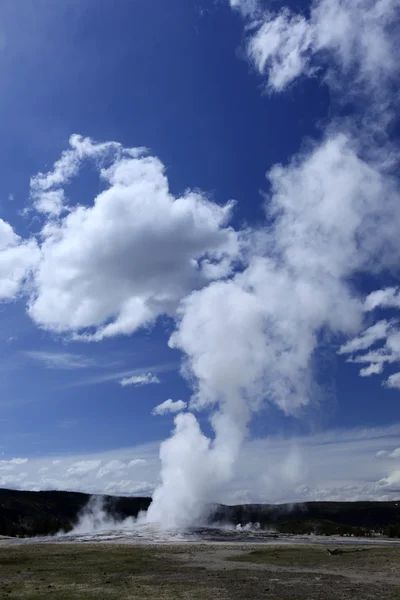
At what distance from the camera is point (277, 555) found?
184 feet

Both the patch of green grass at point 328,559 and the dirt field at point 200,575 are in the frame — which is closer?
the dirt field at point 200,575

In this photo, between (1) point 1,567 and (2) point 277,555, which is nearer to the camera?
(1) point 1,567

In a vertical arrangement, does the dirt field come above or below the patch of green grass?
above

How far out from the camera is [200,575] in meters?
39.0

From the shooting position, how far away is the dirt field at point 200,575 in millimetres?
30078

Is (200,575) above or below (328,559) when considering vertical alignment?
above

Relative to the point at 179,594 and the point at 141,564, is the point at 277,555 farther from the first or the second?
the point at 179,594

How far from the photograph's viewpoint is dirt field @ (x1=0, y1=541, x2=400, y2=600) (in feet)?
98.7

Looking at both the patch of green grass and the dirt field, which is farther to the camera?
the patch of green grass

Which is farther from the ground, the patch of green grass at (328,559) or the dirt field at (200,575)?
the dirt field at (200,575)

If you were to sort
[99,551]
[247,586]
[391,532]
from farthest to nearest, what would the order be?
1. [391,532]
2. [99,551]
3. [247,586]

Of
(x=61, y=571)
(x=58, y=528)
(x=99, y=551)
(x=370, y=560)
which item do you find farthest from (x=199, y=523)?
(x=61, y=571)

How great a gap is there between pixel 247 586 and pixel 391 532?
102m

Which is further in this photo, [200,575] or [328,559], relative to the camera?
[328,559]
